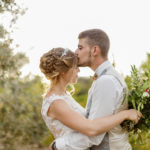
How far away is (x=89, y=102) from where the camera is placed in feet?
10.4

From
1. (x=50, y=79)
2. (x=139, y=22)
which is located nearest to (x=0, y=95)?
(x=50, y=79)

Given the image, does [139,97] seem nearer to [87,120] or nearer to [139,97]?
[139,97]

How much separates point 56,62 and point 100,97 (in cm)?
67

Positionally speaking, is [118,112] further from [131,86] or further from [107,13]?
[107,13]

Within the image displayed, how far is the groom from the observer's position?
2.91 meters

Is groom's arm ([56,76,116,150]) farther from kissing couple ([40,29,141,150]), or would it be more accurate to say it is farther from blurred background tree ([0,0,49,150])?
blurred background tree ([0,0,49,150])

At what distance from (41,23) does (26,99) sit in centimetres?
203

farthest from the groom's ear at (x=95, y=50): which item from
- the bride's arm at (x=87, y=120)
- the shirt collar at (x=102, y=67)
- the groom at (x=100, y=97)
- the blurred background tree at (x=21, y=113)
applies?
the blurred background tree at (x=21, y=113)

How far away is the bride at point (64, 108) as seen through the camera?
2865mm

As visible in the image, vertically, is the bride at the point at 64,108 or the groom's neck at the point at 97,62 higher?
the groom's neck at the point at 97,62

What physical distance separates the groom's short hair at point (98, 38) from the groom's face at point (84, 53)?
5 centimetres

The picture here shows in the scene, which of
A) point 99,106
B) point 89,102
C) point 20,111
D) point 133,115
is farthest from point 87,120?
point 20,111

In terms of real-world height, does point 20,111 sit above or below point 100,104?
below

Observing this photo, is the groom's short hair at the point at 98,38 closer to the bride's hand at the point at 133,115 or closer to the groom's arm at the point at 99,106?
the groom's arm at the point at 99,106
